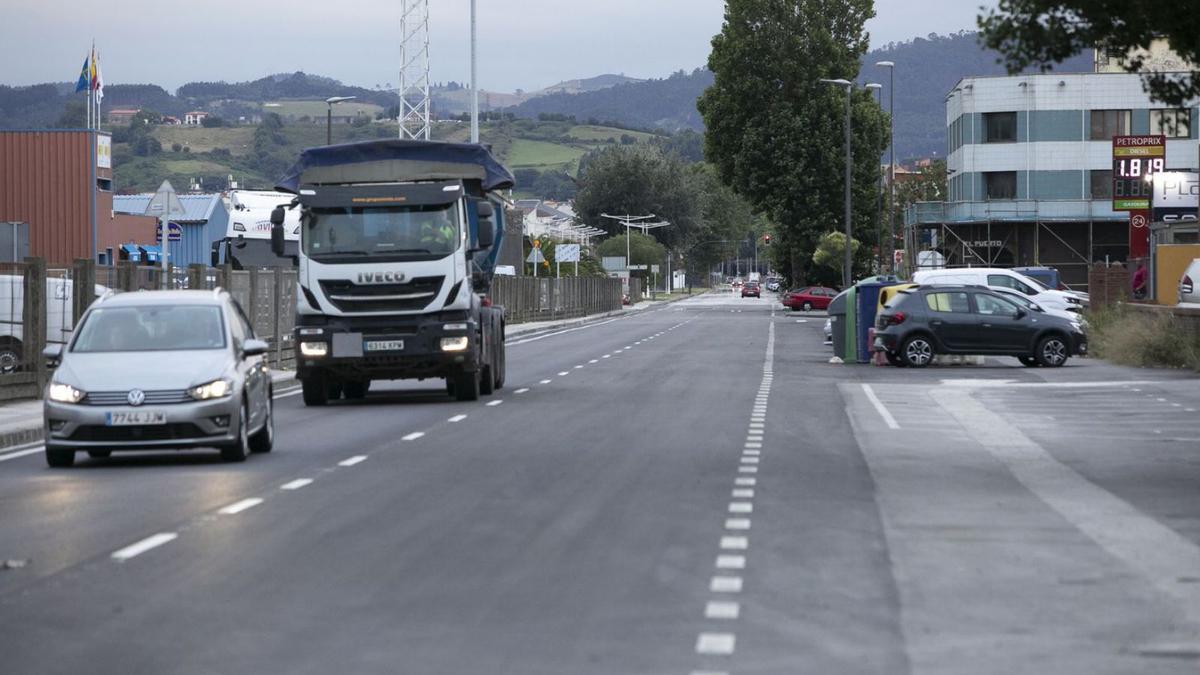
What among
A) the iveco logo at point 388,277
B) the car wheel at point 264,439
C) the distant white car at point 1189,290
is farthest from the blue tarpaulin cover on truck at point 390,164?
the distant white car at point 1189,290

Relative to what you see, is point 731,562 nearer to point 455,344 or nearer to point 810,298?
point 455,344

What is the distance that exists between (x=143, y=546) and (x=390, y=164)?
1630 cm

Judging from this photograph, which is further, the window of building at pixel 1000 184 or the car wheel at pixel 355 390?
the window of building at pixel 1000 184

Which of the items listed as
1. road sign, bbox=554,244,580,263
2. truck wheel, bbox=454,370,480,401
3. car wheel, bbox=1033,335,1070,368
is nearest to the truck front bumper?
truck wheel, bbox=454,370,480,401

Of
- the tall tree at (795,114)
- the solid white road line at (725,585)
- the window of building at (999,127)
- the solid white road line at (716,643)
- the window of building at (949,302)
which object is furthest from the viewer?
the window of building at (999,127)

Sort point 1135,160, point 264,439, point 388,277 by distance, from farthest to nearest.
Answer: point 1135,160, point 388,277, point 264,439

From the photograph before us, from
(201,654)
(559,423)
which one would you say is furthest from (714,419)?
(201,654)

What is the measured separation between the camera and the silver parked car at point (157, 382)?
667 inches

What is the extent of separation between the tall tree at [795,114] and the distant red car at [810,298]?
172 cm

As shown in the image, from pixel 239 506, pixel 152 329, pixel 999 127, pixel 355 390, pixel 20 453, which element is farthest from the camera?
pixel 999 127

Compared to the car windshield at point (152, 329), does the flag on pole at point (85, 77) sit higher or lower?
higher

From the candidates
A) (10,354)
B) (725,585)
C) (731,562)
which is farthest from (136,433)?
(10,354)

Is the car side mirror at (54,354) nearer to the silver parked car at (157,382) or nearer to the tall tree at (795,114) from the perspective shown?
the silver parked car at (157,382)

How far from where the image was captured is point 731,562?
426 inches
